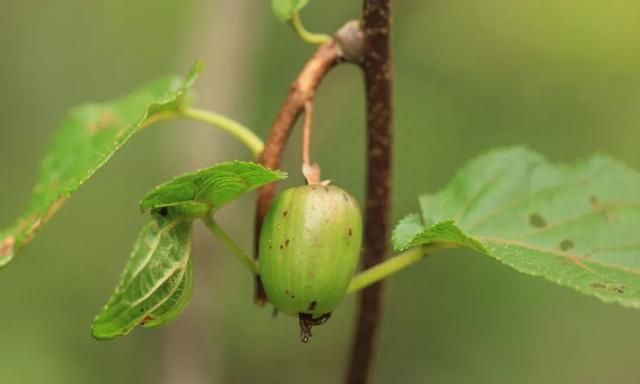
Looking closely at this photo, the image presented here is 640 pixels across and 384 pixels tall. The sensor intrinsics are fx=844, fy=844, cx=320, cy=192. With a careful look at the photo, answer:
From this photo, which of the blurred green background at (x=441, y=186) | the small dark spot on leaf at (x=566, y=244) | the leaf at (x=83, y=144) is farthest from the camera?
the blurred green background at (x=441, y=186)

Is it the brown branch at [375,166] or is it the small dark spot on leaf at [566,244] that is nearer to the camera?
the brown branch at [375,166]

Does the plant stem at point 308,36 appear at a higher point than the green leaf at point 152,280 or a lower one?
higher

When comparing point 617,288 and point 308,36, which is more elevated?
point 308,36

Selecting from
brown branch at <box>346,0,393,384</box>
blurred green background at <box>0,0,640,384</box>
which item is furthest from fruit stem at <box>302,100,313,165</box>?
blurred green background at <box>0,0,640,384</box>

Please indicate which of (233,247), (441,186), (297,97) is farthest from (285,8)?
(441,186)

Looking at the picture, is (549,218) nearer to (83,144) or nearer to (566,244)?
(566,244)

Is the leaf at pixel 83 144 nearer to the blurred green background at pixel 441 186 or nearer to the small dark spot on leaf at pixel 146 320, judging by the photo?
the small dark spot on leaf at pixel 146 320

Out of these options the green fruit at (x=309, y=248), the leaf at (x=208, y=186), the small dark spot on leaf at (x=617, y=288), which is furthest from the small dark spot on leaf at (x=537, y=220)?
the leaf at (x=208, y=186)
